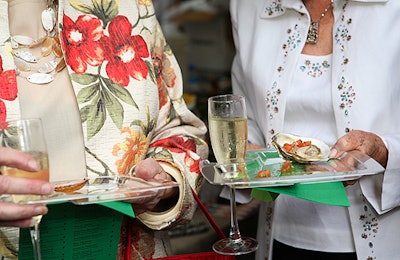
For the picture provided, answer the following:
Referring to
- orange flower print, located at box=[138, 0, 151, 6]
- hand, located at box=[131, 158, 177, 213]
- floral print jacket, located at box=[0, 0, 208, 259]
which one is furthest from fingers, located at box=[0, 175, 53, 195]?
orange flower print, located at box=[138, 0, 151, 6]

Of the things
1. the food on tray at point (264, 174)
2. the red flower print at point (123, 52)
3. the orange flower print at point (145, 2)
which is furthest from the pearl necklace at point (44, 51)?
the food on tray at point (264, 174)

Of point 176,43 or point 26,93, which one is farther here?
point 176,43

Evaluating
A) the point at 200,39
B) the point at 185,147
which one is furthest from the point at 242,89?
the point at 200,39

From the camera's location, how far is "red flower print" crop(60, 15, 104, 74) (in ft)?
5.64

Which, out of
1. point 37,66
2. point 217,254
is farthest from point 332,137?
point 37,66

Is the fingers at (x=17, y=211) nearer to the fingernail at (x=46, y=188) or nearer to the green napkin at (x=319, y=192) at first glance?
the fingernail at (x=46, y=188)

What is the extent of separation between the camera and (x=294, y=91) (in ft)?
6.73

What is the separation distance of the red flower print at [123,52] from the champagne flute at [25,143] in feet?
1.51

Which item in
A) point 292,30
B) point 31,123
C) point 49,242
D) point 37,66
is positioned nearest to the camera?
point 31,123

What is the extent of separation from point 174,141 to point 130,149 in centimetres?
14

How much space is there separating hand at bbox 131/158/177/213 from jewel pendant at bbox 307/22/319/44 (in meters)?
0.72

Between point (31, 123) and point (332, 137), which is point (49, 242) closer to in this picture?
point (31, 123)

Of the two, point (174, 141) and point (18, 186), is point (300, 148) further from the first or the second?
point (18, 186)

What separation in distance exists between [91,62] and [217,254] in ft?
2.02
